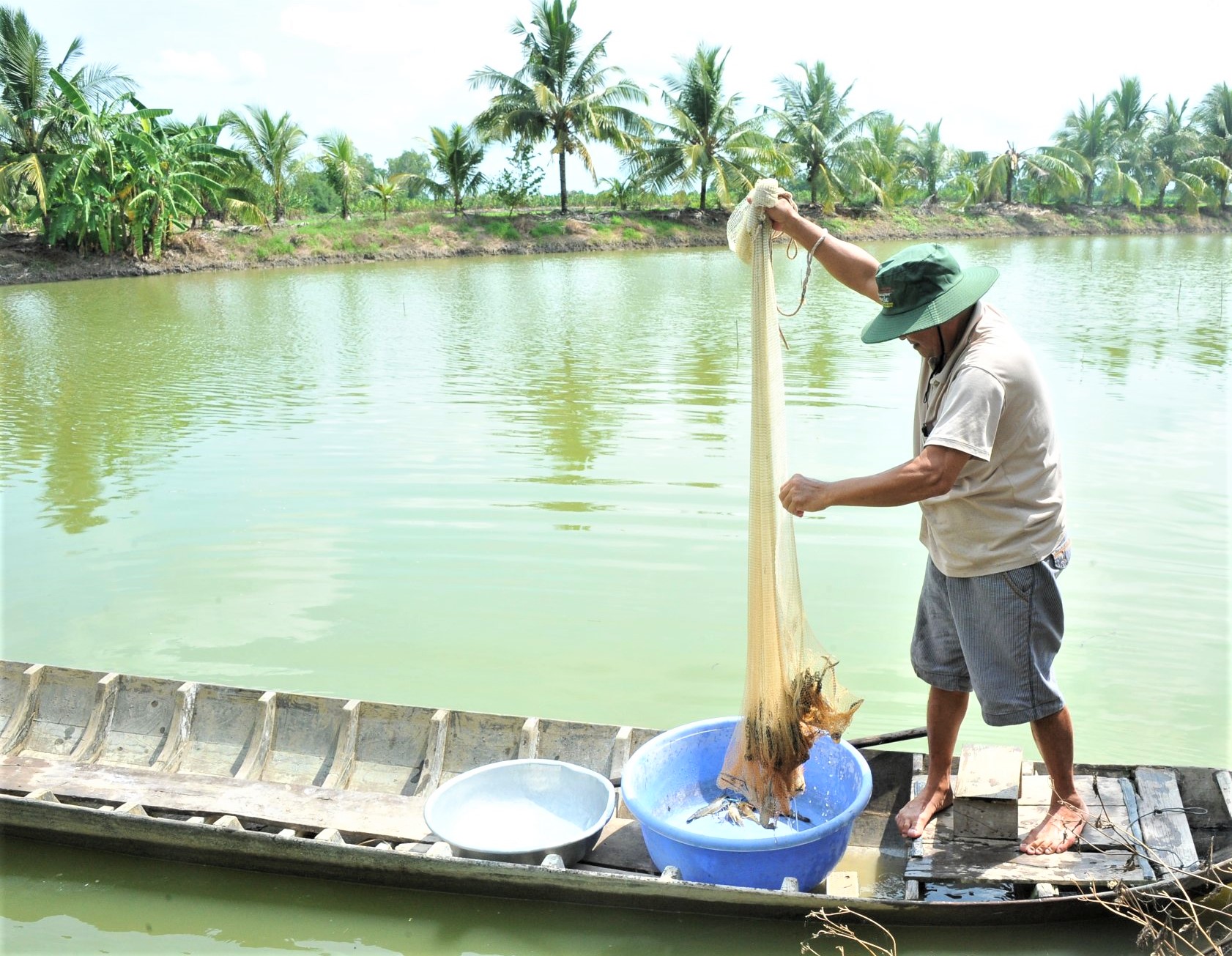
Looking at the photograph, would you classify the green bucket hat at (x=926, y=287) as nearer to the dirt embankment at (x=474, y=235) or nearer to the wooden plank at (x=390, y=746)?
the wooden plank at (x=390, y=746)

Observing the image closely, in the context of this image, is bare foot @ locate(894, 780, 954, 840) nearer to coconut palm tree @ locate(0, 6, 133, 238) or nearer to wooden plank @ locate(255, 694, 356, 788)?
wooden plank @ locate(255, 694, 356, 788)

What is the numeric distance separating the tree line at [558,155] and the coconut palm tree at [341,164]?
54mm

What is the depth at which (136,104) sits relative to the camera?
2259cm

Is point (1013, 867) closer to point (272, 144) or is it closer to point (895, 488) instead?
point (895, 488)

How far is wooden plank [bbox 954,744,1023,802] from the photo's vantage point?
273 centimetres

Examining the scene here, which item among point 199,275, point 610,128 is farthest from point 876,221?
point 199,275

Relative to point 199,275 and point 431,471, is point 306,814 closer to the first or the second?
point 431,471

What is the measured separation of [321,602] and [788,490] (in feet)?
11.2

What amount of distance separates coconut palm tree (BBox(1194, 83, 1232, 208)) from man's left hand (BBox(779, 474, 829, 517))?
44.7 meters

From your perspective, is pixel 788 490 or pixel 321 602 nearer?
pixel 788 490

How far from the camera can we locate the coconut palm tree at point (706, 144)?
29.8 m

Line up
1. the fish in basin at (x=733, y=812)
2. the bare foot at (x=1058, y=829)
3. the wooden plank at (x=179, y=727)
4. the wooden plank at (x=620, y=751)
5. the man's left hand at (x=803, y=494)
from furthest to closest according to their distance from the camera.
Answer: the wooden plank at (x=179, y=727) → the wooden plank at (x=620, y=751) → the fish in basin at (x=733, y=812) → the bare foot at (x=1058, y=829) → the man's left hand at (x=803, y=494)

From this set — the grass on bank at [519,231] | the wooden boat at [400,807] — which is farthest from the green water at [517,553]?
the grass on bank at [519,231]

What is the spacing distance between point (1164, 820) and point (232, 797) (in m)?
2.75
